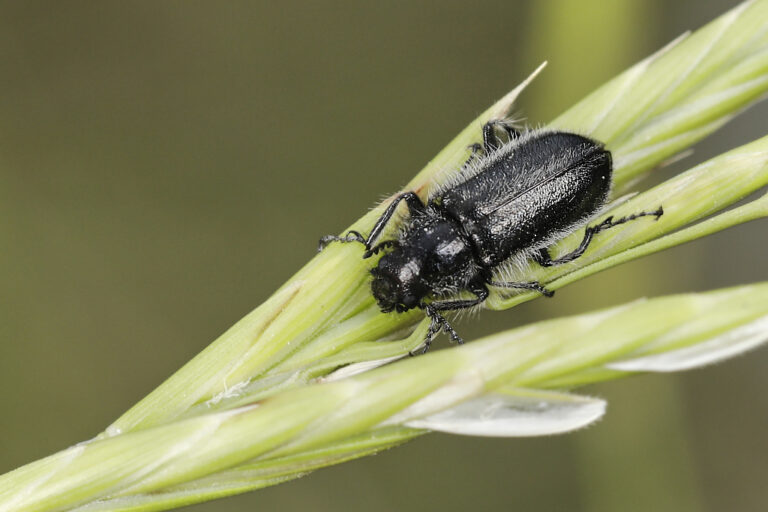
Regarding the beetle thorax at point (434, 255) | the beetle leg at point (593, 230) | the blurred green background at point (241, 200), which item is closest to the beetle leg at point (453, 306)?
the beetle thorax at point (434, 255)

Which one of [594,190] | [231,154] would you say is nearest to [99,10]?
[231,154]

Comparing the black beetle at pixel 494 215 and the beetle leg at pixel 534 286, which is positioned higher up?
the black beetle at pixel 494 215

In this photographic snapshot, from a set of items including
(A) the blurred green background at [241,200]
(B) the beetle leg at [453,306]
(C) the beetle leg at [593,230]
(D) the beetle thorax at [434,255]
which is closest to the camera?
(C) the beetle leg at [593,230]

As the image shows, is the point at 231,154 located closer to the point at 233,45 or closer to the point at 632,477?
the point at 233,45

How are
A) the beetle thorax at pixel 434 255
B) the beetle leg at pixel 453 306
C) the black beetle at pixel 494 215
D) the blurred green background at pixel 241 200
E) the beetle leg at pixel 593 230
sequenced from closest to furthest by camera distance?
the beetle leg at pixel 593 230 < the beetle leg at pixel 453 306 < the black beetle at pixel 494 215 < the beetle thorax at pixel 434 255 < the blurred green background at pixel 241 200

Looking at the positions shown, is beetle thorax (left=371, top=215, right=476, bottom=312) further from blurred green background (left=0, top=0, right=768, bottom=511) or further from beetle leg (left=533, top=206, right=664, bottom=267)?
blurred green background (left=0, top=0, right=768, bottom=511)

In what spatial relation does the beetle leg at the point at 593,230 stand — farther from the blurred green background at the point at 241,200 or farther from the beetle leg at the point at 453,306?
the blurred green background at the point at 241,200

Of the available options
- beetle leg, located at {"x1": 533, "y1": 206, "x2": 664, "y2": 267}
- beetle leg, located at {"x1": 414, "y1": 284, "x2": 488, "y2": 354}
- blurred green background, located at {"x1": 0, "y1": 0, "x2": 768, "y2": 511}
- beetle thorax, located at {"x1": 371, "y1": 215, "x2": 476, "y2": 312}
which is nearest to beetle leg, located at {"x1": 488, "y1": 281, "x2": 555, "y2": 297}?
beetle leg, located at {"x1": 533, "y1": 206, "x2": 664, "y2": 267}

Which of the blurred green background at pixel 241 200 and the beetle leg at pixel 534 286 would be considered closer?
the beetle leg at pixel 534 286
